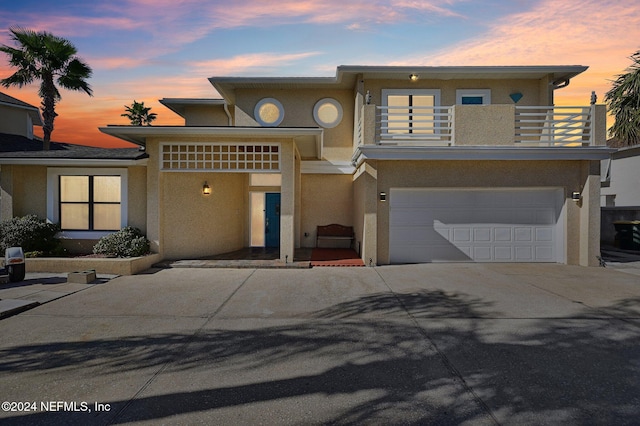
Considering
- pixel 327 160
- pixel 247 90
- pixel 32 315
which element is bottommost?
pixel 32 315

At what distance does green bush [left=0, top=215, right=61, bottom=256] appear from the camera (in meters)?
10.2

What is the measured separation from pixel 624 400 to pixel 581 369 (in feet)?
2.17

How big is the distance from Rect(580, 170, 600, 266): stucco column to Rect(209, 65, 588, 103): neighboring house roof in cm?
A: 474

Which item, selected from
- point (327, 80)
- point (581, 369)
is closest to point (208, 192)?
point (327, 80)

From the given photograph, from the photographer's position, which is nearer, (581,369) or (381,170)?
(581,369)

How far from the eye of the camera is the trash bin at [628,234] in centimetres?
1399

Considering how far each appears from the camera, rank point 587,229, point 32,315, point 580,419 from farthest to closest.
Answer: point 587,229 → point 32,315 → point 580,419

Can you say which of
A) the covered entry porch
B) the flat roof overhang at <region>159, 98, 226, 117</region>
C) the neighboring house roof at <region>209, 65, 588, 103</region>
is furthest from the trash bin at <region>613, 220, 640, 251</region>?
the flat roof overhang at <region>159, 98, 226, 117</region>

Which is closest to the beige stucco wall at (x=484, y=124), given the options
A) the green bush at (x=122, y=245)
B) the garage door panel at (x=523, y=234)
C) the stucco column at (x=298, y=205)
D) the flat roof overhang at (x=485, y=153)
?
the flat roof overhang at (x=485, y=153)

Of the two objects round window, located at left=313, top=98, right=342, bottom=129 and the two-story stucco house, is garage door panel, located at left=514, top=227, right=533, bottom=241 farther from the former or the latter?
round window, located at left=313, top=98, right=342, bottom=129

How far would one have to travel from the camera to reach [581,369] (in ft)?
13.3

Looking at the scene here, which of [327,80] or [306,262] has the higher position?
[327,80]

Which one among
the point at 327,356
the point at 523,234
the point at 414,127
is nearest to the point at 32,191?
the point at 327,356

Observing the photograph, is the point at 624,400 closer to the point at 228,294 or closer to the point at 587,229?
the point at 228,294
